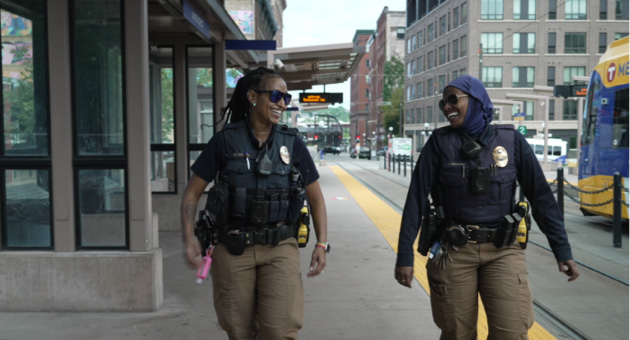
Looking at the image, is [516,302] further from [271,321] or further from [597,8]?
[597,8]

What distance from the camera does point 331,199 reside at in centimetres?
1524

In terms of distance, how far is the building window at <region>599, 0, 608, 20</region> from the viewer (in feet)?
166

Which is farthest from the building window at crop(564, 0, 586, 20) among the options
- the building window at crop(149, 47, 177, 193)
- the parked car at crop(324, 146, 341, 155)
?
the building window at crop(149, 47, 177, 193)

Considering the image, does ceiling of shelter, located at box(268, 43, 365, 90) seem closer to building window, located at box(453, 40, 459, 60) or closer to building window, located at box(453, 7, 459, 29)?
building window, located at box(453, 40, 459, 60)

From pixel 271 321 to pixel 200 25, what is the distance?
4.57m

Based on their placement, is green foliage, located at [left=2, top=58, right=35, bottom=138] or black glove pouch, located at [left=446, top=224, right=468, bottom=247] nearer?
black glove pouch, located at [left=446, top=224, right=468, bottom=247]

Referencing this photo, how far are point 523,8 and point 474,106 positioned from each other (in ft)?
178

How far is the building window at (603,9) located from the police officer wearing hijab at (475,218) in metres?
55.0

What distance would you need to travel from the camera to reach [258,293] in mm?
2959

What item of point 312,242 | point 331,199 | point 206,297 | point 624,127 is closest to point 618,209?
point 624,127

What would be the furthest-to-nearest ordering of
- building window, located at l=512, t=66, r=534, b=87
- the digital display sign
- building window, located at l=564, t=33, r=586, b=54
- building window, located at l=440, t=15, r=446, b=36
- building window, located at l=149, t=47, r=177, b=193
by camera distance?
building window, located at l=440, t=15, r=446, b=36 < building window, located at l=512, t=66, r=534, b=87 < building window, located at l=564, t=33, r=586, b=54 < the digital display sign < building window, located at l=149, t=47, r=177, b=193

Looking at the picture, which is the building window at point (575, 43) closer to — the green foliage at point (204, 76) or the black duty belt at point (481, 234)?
the green foliage at point (204, 76)

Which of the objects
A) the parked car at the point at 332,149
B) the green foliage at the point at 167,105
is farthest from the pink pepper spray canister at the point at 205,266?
the parked car at the point at 332,149

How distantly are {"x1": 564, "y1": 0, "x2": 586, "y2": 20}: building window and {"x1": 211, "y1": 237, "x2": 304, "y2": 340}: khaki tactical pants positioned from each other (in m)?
54.6
